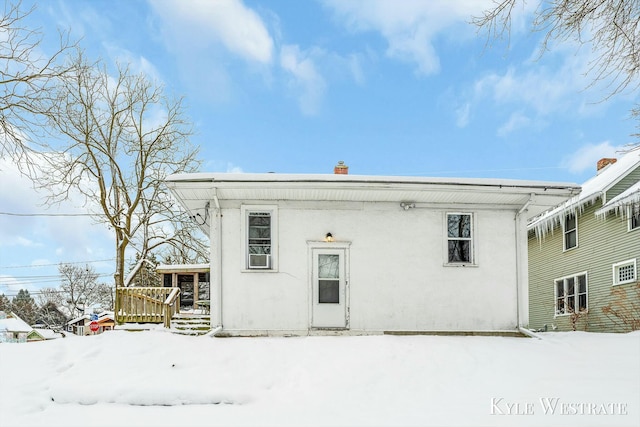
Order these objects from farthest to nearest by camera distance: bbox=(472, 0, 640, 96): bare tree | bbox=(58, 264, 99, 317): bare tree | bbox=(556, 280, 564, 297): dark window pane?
bbox=(58, 264, 99, 317): bare tree, bbox=(556, 280, 564, 297): dark window pane, bbox=(472, 0, 640, 96): bare tree

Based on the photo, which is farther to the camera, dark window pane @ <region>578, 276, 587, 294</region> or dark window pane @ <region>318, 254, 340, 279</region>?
dark window pane @ <region>578, 276, 587, 294</region>

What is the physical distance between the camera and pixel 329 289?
10930 millimetres

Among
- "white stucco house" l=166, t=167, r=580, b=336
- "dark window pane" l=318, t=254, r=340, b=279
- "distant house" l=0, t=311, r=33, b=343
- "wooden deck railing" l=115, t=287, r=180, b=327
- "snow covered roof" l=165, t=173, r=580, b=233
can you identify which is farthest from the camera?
"distant house" l=0, t=311, r=33, b=343

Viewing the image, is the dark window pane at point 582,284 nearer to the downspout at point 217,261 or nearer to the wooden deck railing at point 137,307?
the downspout at point 217,261

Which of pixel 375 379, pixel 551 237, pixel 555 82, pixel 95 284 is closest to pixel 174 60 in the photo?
pixel 555 82

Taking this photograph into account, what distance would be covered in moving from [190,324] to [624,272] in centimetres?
1377

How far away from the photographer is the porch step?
1123 centimetres

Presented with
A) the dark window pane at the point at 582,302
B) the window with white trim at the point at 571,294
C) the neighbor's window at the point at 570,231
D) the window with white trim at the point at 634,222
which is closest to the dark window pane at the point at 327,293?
the window with white trim at the point at 634,222

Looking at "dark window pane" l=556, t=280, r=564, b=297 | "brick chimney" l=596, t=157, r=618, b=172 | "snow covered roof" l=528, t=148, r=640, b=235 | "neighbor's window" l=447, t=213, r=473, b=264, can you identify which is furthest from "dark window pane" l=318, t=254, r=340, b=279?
"brick chimney" l=596, t=157, r=618, b=172

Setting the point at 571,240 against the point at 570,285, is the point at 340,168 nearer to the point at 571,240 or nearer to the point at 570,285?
the point at 571,240

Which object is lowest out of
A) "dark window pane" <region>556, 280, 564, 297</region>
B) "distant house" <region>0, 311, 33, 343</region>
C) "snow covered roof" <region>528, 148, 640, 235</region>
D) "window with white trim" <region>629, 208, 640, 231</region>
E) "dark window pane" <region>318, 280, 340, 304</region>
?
"distant house" <region>0, 311, 33, 343</region>

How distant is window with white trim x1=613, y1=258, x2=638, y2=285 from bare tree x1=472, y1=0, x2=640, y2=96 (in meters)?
11.2

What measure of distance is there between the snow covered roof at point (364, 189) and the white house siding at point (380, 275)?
0.93ft

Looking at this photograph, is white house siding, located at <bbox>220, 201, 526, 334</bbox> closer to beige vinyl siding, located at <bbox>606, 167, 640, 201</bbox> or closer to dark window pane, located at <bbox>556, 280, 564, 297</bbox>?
beige vinyl siding, located at <bbox>606, 167, 640, 201</bbox>
